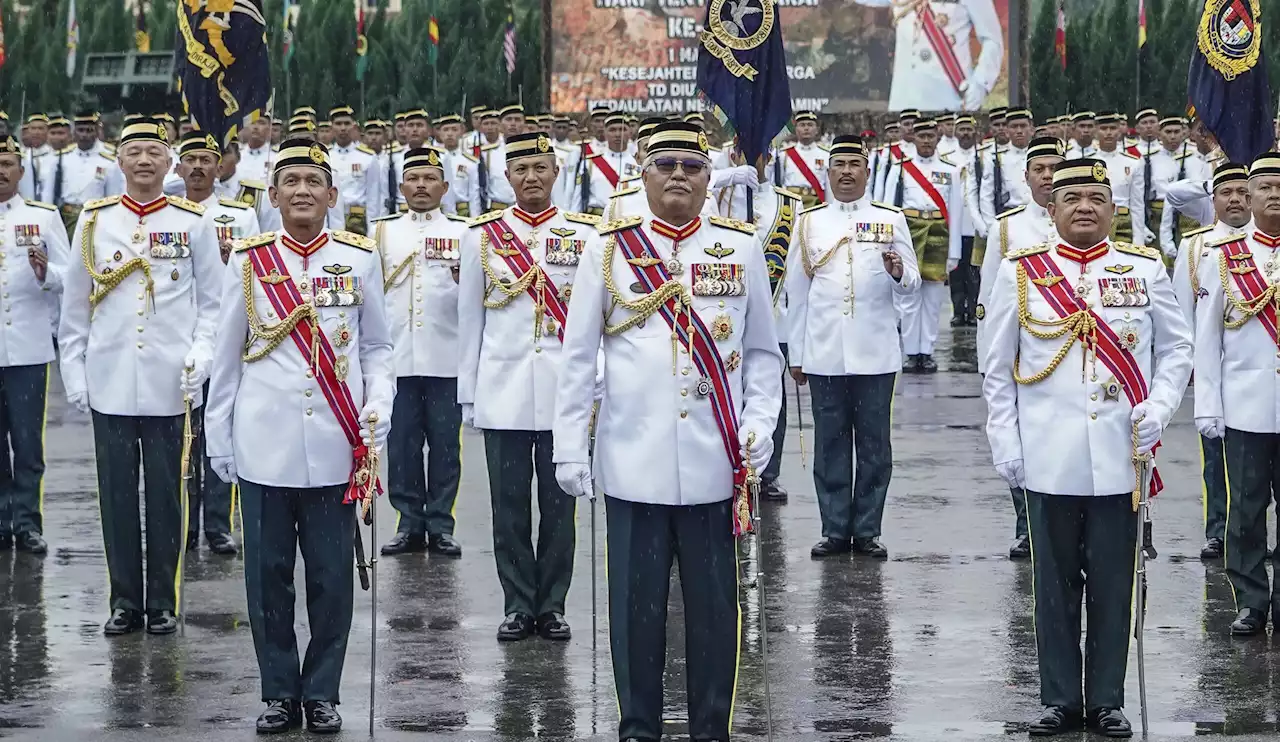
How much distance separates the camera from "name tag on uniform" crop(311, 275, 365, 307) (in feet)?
27.1

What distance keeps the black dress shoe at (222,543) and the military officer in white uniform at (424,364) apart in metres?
0.78

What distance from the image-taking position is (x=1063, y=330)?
8.14m

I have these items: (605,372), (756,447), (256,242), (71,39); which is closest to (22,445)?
(256,242)

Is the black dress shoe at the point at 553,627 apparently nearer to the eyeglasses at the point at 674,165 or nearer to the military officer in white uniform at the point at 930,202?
the eyeglasses at the point at 674,165

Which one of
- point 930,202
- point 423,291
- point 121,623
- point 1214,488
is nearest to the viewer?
point 121,623

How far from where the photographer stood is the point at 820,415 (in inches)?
476

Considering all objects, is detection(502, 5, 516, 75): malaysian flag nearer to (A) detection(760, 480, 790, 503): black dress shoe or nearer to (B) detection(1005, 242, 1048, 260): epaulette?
(A) detection(760, 480, 790, 503): black dress shoe

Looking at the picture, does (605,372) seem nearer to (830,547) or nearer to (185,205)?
(185,205)

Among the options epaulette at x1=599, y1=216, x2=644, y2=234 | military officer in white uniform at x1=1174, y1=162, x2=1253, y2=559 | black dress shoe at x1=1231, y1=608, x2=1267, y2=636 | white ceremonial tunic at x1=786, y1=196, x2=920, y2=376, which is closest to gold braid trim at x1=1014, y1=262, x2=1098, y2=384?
epaulette at x1=599, y1=216, x2=644, y2=234

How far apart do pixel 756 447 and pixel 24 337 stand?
5.34 m

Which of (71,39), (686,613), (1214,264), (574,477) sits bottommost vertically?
(686,613)

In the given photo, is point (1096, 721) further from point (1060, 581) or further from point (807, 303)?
point (807, 303)

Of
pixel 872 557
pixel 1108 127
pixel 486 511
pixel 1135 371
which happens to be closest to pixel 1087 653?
pixel 1135 371

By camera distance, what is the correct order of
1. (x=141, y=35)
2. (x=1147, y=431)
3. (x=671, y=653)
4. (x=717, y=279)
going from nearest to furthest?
(x=717, y=279) → (x=1147, y=431) → (x=671, y=653) → (x=141, y=35)
